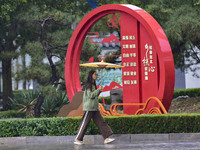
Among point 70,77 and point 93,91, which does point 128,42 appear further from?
point 93,91

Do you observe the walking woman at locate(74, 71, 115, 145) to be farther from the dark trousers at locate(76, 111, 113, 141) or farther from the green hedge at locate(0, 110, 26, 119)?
the green hedge at locate(0, 110, 26, 119)

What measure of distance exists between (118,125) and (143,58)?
130 inches

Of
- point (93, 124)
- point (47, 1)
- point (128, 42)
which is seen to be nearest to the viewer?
point (93, 124)

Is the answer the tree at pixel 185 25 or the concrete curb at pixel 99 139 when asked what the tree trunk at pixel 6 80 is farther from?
the concrete curb at pixel 99 139

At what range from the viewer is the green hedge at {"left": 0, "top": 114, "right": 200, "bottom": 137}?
1129cm

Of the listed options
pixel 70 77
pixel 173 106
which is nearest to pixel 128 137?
pixel 70 77

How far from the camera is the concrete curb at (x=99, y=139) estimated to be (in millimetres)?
11078

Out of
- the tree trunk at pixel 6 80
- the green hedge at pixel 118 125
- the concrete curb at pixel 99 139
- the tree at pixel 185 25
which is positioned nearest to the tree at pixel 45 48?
the tree trunk at pixel 6 80

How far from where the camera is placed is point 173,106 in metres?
18.3

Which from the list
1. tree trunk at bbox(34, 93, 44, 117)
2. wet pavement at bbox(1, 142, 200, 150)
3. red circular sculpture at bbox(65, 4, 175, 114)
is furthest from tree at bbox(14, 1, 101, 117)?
wet pavement at bbox(1, 142, 200, 150)

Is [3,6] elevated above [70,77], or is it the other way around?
[3,6]

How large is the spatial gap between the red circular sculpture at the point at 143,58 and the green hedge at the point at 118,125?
2.17 m

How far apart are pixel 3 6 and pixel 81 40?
13.1 feet

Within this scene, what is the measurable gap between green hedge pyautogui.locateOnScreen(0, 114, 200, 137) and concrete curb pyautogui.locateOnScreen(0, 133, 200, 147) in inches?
6.2
